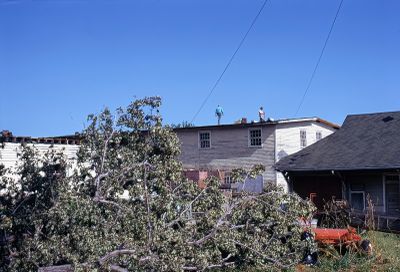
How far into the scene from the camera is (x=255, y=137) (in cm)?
2984

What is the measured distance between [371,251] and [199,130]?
63.0 feet

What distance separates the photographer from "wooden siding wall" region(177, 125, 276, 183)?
29156 mm

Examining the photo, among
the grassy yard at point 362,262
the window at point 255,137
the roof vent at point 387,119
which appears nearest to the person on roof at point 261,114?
the window at point 255,137

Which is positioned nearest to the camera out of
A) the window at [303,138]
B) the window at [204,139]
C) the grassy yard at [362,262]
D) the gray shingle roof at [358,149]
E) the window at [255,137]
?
the grassy yard at [362,262]

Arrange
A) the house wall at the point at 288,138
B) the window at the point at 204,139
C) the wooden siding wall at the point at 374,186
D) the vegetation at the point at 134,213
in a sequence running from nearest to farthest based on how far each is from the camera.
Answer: the vegetation at the point at 134,213 → the wooden siding wall at the point at 374,186 → the house wall at the point at 288,138 → the window at the point at 204,139

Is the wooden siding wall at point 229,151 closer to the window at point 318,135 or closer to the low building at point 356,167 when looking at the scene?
the window at point 318,135

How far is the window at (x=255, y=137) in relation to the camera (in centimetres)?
2966

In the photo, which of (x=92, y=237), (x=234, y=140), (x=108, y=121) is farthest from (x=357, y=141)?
(x=92, y=237)

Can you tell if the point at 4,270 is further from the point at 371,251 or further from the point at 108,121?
the point at 371,251

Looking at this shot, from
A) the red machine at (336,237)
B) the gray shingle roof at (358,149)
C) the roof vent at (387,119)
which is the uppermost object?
the roof vent at (387,119)

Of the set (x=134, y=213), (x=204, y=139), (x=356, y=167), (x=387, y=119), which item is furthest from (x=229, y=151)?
(x=134, y=213)

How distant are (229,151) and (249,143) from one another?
49.6 inches

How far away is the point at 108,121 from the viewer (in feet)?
33.4

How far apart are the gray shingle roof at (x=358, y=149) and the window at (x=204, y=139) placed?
6756 mm
